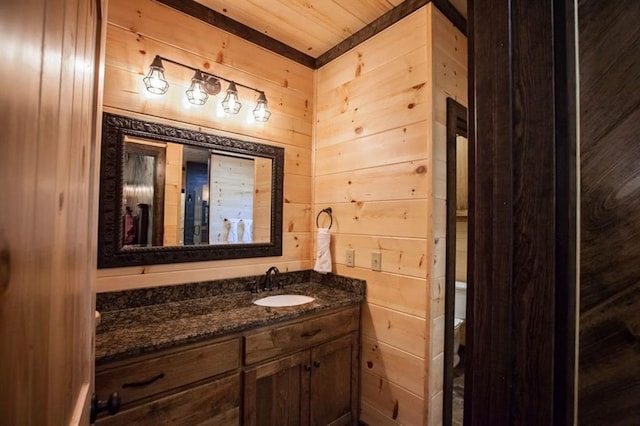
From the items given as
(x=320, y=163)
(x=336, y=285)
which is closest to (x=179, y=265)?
(x=336, y=285)

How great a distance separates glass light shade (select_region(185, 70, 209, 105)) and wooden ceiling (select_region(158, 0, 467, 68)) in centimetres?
42

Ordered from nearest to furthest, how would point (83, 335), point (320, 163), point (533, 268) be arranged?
point (533, 268) < point (83, 335) < point (320, 163)

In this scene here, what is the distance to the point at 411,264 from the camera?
1.66m

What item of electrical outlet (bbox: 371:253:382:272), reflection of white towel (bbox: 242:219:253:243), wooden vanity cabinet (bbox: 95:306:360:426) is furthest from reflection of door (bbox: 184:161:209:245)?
electrical outlet (bbox: 371:253:382:272)

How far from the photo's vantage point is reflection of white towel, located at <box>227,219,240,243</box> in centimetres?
191

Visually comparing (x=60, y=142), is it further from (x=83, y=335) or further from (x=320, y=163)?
(x=320, y=163)

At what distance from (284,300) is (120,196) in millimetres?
1118

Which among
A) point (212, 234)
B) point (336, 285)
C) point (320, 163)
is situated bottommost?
point (336, 285)

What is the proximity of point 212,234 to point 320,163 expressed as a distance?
0.99 metres

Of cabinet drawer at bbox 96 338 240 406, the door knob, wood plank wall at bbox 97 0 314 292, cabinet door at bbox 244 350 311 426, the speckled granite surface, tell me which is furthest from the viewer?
wood plank wall at bbox 97 0 314 292

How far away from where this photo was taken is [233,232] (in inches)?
75.9

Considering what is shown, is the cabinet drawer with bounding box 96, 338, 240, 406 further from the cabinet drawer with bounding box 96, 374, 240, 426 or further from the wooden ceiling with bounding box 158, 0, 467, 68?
the wooden ceiling with bounding box 158, 0, 467, 68

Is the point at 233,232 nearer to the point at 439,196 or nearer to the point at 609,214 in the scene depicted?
the point at 439,196

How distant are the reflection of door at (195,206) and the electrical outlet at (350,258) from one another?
3.14 ft
